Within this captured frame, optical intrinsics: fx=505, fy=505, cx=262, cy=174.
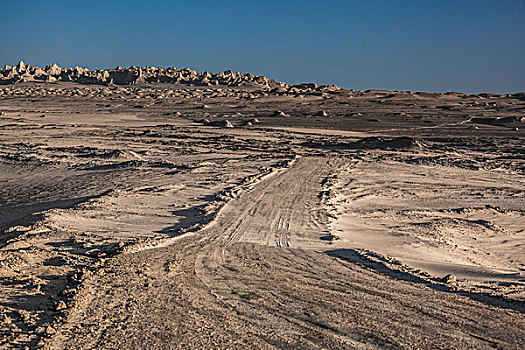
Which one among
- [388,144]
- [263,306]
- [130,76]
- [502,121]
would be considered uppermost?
[130,76]

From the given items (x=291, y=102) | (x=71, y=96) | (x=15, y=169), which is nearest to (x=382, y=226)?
(x=15, y=169)

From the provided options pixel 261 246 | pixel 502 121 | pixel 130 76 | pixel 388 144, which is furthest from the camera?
pixel 130 76

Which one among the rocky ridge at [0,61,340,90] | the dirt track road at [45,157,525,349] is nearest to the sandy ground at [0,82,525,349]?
the dirt track road at [45,157,525,349]

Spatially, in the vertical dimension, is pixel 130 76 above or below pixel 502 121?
above

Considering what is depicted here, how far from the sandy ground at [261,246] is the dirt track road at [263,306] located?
2cm

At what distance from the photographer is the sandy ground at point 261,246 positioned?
5102 millimetres

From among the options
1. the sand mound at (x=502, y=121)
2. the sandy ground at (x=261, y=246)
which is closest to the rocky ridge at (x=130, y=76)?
the sand mound at (x=502, y=121)

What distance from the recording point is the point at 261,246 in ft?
26.4

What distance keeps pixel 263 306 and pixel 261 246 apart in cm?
244

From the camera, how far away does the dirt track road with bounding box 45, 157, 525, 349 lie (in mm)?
4855

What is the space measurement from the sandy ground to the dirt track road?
24 millimetres

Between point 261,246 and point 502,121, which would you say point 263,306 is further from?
point 502,121

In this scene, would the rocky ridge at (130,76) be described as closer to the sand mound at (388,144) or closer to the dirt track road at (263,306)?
the sand mound at (388,144)

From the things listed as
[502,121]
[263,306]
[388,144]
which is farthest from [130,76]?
[263,306]
